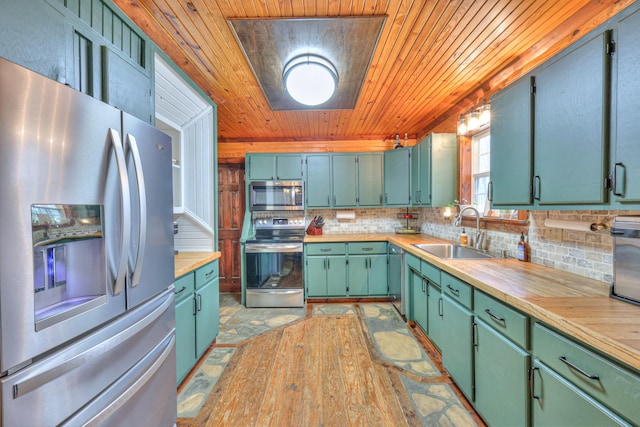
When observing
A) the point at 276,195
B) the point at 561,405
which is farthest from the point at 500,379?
the point at 276,195

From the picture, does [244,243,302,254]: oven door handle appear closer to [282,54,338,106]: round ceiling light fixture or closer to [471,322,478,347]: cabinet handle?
[282,54,338,106]: round ceiling light fixture

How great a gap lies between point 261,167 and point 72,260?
2.94 meters

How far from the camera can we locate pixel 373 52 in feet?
5.98

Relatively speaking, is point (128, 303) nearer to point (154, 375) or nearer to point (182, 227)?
point (154, 375)

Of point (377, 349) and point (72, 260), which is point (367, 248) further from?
point (72, 260)

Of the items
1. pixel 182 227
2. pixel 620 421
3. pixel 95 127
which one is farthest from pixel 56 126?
pixel 620 421

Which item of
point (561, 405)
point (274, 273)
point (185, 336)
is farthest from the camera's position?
point (274, 273)

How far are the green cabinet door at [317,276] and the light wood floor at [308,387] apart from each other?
0.86m

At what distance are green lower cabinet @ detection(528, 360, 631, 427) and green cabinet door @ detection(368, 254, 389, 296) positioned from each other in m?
2.28

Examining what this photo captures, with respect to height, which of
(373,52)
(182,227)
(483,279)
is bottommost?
(483,279)

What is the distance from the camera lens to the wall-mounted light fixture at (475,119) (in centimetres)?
227

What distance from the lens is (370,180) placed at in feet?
12.3

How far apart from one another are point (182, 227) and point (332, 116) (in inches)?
83.2

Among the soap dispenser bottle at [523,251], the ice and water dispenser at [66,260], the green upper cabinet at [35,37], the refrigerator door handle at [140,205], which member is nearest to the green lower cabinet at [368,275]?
the soap dispenser bottle at [523,251]
